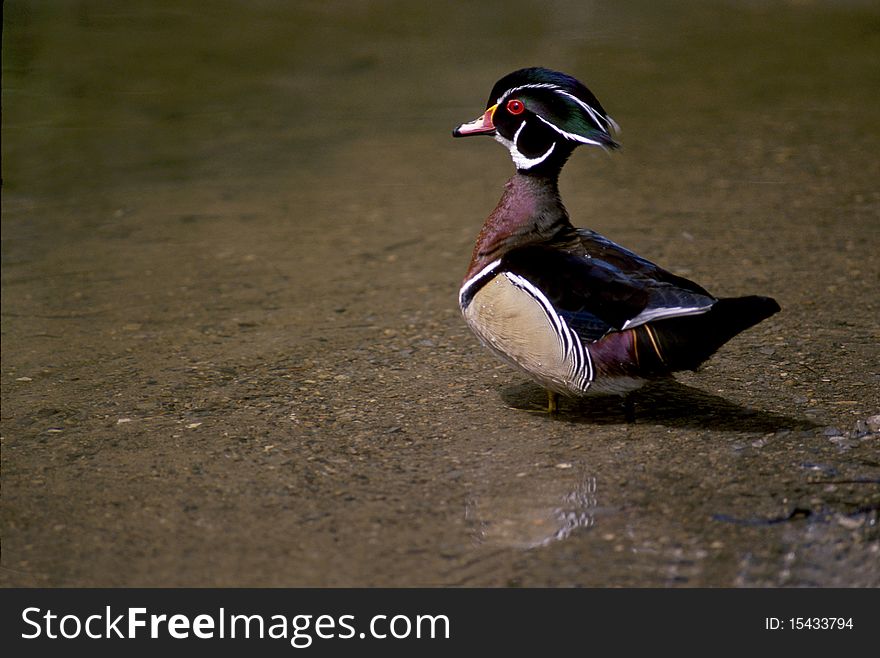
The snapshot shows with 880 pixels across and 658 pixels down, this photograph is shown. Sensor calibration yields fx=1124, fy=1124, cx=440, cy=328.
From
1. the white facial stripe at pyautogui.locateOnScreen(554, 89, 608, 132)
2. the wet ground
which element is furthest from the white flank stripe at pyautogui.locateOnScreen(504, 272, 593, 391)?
the white facial stripe at pyautogui.locateOnScreen(554, 89, 608, 132)

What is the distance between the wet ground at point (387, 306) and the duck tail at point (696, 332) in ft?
1.24

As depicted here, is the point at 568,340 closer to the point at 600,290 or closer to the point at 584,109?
the point at 600,290

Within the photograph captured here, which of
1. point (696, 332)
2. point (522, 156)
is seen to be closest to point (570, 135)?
point (522, 156)

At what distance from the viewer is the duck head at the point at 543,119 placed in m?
4.47

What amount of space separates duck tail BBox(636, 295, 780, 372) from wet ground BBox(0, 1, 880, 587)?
378mm

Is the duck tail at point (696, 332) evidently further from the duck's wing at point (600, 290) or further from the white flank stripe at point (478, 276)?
the white flank stripe at point (478, 276)

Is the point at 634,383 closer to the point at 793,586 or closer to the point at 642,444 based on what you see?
the point at 642,444

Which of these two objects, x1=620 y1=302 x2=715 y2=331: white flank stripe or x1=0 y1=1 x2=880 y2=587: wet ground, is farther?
x1=620 y1=302 x2=715 y2=331: white flank stripe

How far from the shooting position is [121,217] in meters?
8.16

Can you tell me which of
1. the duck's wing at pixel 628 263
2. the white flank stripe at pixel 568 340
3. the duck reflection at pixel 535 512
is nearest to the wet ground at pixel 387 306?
the duck reflection at pixel 535 512

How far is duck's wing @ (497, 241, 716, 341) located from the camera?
421 centimetres

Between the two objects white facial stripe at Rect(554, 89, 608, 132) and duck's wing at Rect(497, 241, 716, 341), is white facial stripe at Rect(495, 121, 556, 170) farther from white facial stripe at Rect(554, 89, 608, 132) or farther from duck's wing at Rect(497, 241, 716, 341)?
duck's wing at Rect(497, 241, 716, 341)

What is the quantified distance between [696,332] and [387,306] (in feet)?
8.19
